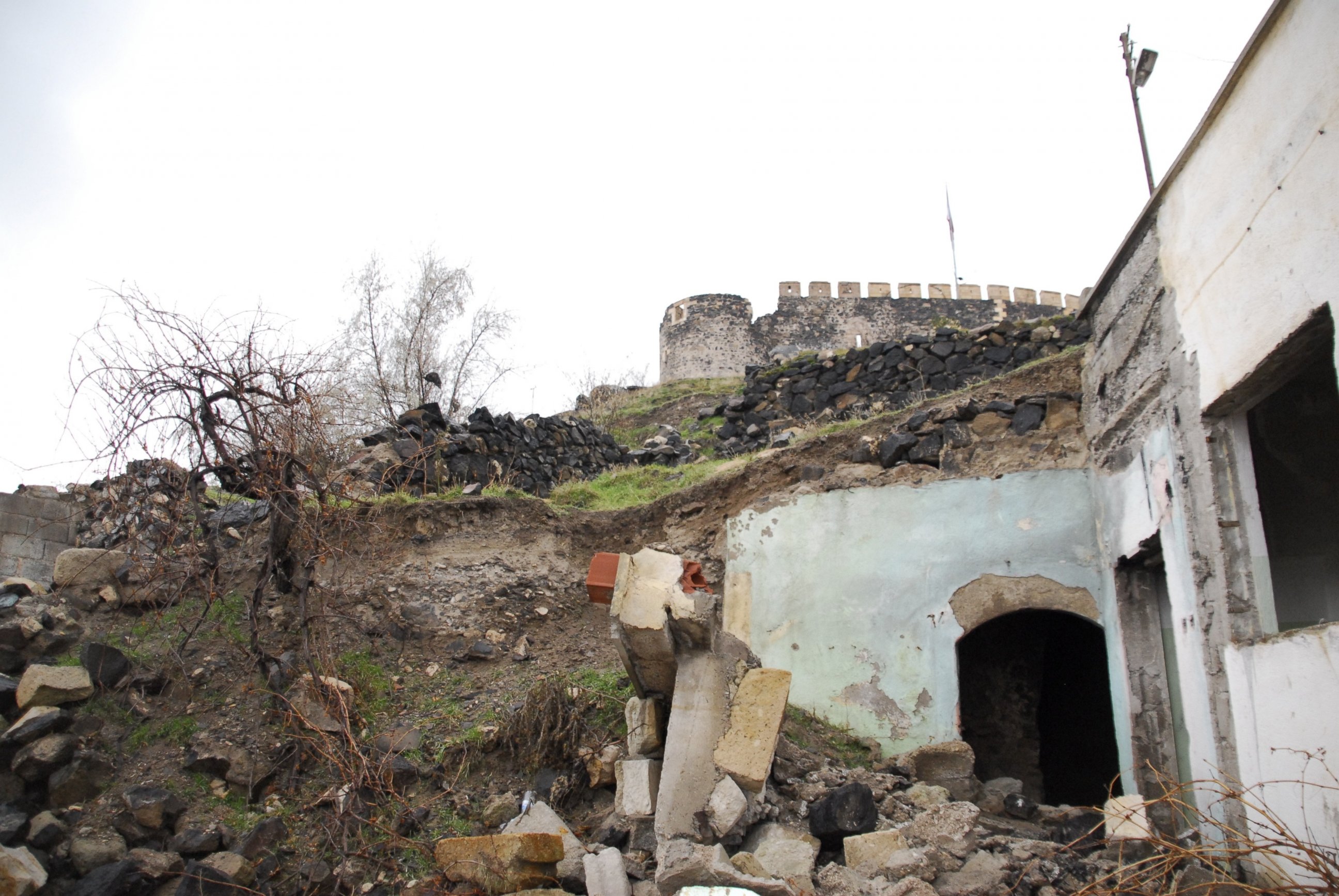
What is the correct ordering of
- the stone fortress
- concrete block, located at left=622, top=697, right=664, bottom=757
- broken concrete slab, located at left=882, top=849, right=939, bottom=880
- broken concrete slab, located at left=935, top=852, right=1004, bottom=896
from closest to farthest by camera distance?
broken concrete slab, located at left=935, top=852, right=1004, bottom=896 → broken concrete slab, located at left=882, top=849, right=939, bottom=880 → concrete block, located at left=622, top=697, right=664, bottom=757 → the stone fortress

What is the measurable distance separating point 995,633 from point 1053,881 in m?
4.42

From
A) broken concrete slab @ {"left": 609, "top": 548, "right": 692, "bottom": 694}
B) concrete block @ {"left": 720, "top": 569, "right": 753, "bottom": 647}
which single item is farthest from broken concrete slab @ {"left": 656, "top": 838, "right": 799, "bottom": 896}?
concrete block @ {"left": 720, "top": 569, "right": 753, "bottom": 647}

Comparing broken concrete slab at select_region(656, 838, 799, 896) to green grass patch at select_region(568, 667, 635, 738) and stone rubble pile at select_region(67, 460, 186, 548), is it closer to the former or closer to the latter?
green grass patch at select_region(568, 667, 635, 738)

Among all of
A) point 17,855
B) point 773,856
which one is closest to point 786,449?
point 773,856

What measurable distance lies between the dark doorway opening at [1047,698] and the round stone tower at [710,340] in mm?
18245

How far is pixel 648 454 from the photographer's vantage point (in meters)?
13.6

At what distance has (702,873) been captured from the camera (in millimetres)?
4520

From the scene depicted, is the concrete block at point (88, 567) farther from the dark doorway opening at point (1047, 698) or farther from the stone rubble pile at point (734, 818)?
the dark doorway opening at point (1047, 698)

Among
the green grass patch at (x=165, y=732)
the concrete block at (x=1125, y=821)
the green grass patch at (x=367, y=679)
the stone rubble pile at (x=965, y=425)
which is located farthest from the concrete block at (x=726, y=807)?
the green grass patch at (x=165, y=732)

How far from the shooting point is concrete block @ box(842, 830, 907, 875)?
479 cm

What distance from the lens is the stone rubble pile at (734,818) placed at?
4645 mm

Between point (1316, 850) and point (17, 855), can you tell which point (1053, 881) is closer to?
point (1316, 850)

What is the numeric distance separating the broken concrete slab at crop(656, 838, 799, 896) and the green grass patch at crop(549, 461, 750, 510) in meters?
4.93

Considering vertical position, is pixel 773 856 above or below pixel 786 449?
below
